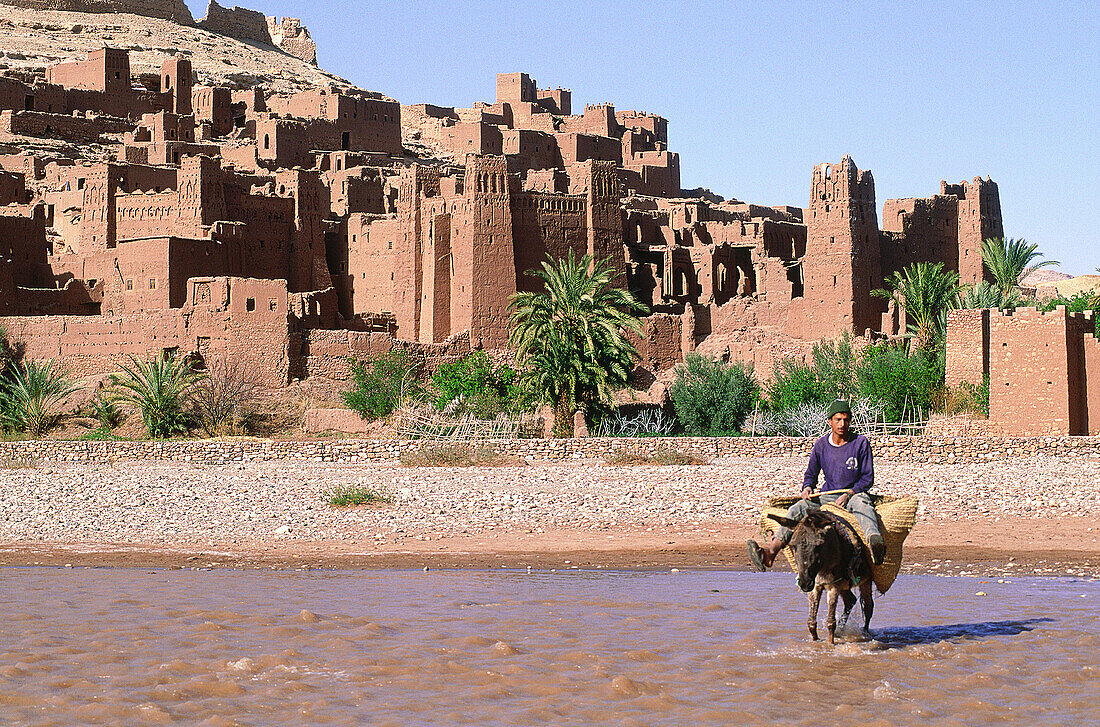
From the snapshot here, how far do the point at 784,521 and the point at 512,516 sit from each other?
9.76 metres

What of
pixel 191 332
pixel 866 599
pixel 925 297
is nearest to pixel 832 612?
pixel 866 599

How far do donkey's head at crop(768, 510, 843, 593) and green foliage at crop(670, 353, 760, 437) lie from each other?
77.9 feet

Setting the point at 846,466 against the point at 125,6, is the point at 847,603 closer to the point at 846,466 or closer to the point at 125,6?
the point at 846,466

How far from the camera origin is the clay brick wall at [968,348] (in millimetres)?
30781

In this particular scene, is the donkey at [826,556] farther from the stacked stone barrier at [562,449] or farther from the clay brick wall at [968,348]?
the clay brick wall at [968,348]

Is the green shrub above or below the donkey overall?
above

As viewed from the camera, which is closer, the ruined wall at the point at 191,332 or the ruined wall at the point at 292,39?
the ruined wall at the point at 191,332

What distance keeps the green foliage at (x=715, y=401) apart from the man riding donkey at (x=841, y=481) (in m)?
23.5

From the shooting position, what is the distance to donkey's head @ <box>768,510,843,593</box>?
32.2 feet

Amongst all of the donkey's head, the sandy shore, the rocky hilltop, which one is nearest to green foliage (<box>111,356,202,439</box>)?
the sandy shore

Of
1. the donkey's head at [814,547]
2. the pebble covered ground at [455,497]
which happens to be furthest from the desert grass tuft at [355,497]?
the donkey's head at [814,547]

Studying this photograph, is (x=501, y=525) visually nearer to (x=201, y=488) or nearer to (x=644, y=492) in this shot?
(x=644, y=492)

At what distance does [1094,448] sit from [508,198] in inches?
847

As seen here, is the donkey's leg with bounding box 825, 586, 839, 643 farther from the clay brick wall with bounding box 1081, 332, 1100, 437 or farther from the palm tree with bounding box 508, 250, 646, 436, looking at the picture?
the palm tree with bounding box 508, 250, 646, 436
